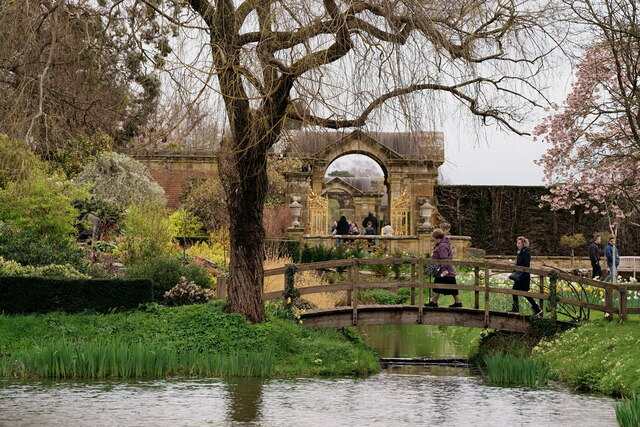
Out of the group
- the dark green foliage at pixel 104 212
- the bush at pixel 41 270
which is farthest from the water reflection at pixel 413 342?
the dark green foliage at pixel 104 212

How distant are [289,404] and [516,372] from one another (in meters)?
3.91

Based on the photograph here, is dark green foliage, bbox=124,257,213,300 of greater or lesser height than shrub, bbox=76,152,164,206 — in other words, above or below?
below

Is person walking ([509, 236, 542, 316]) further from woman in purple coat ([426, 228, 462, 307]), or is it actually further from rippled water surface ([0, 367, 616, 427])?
rippled water surface ([0, 367, 616, 427])

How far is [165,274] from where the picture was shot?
61.0ft

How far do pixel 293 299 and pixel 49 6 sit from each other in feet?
21.0

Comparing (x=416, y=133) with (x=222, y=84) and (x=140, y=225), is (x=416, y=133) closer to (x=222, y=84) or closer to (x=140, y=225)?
(x=222, y=84)

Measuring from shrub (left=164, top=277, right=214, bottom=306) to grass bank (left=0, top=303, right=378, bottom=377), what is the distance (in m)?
0.97

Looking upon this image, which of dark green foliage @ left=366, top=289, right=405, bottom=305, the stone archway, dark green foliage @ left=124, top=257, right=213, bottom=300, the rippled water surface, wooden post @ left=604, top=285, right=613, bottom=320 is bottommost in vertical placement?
the rippled water surface

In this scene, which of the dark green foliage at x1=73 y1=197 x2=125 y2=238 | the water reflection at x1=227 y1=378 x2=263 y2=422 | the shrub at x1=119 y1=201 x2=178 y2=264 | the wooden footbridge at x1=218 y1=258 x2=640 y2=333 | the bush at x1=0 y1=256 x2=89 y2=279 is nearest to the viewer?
the water reflection at x1=227 y1=378 x2=263 y2=422

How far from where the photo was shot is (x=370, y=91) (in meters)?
11.4

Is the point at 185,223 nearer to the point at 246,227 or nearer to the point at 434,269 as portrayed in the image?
the point at 434,269

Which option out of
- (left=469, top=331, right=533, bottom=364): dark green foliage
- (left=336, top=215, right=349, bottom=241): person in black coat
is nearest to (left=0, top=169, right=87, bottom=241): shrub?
(left=469, top=331, right=533, bottom=364): dark green foliage

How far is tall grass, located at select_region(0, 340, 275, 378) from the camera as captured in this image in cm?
1343

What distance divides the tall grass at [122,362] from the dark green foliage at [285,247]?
464 inches
